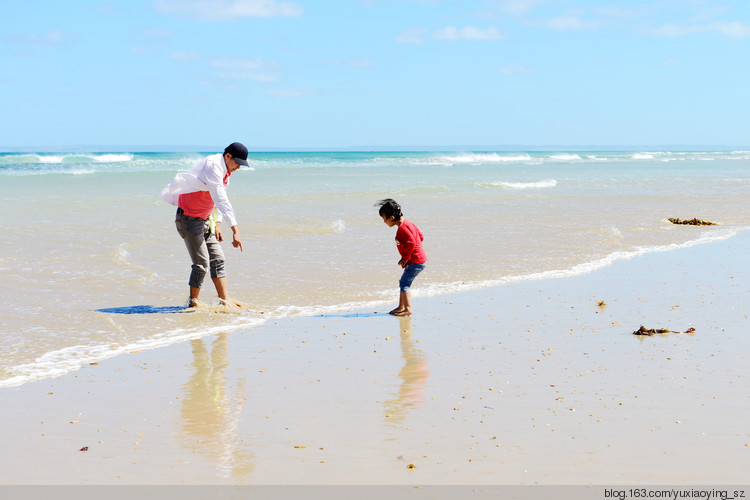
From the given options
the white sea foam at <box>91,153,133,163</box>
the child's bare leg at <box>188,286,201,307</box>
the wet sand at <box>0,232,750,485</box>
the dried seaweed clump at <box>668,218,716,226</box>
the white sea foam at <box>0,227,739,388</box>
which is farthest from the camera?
the white sea foam at <box>91,153,133,163</box>

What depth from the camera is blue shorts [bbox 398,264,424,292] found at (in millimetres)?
7207

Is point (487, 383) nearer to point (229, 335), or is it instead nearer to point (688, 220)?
point (229, 335)

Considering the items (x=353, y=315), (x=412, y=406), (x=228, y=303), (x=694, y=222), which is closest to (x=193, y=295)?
(x=228, y=303)

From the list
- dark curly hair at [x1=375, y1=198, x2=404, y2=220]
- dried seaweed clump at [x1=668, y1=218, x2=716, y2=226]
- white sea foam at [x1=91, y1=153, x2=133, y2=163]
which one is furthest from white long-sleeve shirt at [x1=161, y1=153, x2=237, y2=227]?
white sea foam at [x1=91, y1=153, x2=133, y2=163]

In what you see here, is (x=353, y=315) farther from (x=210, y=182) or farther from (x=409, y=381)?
(x=409, y=381)

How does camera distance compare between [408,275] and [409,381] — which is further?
[408,275]

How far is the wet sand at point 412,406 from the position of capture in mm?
3502

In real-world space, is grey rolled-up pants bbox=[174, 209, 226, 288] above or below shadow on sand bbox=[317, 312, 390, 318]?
above

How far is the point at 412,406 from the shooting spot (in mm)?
4379

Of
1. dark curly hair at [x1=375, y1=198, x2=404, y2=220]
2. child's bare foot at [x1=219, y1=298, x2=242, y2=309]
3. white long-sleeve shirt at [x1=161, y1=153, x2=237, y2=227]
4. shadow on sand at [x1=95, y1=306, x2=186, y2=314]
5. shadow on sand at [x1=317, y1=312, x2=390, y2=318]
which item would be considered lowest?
shadow on sand at [x1=317, y1=312, x2=390, y2=318]

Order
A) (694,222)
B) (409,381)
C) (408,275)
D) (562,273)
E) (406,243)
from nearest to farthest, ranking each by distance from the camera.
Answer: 1. (409,381)
2. (408,275)
3. (406,243)
4. (562,273)
5. (694,222)

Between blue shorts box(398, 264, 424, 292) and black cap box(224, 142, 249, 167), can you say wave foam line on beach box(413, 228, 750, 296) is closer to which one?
blue shorts box(398, 264, 424, 292)

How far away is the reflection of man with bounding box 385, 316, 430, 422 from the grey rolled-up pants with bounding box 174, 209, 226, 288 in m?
2.08

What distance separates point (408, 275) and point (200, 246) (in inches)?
75.9
